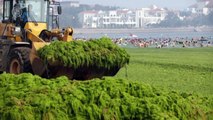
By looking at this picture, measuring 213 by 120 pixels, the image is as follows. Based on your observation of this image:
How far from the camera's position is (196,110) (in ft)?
20.6

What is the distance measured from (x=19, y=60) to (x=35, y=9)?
8.15 feet

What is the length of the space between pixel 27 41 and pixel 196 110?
12.1 meters

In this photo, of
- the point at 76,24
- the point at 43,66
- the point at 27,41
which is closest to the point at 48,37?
the point at 27,41

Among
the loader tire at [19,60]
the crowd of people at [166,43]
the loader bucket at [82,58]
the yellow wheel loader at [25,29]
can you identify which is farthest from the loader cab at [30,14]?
the crowd of people at [166,43]

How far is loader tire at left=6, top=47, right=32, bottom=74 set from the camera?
16.4 metres

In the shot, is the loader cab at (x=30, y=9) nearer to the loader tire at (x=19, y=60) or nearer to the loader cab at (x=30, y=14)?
the loader cab at (x=30, y=14)

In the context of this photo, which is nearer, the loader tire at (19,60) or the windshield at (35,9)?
the loader tire at (19,60)

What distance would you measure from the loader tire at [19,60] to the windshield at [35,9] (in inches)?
65.5

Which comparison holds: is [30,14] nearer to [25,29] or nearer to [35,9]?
[35,9]

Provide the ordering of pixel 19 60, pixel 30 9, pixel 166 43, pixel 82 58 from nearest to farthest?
pixel 82 58 < pixel 19 60 < pixel 30 9 < pixel 166 43

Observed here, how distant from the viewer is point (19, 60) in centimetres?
1664

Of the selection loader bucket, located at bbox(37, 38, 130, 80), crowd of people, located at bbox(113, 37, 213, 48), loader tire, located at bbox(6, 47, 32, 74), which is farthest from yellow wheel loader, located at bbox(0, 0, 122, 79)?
crowd of people, located at bbox(113, 37, 213, 48)

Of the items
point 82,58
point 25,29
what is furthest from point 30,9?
point 82,58

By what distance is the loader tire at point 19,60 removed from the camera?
16.4 m
